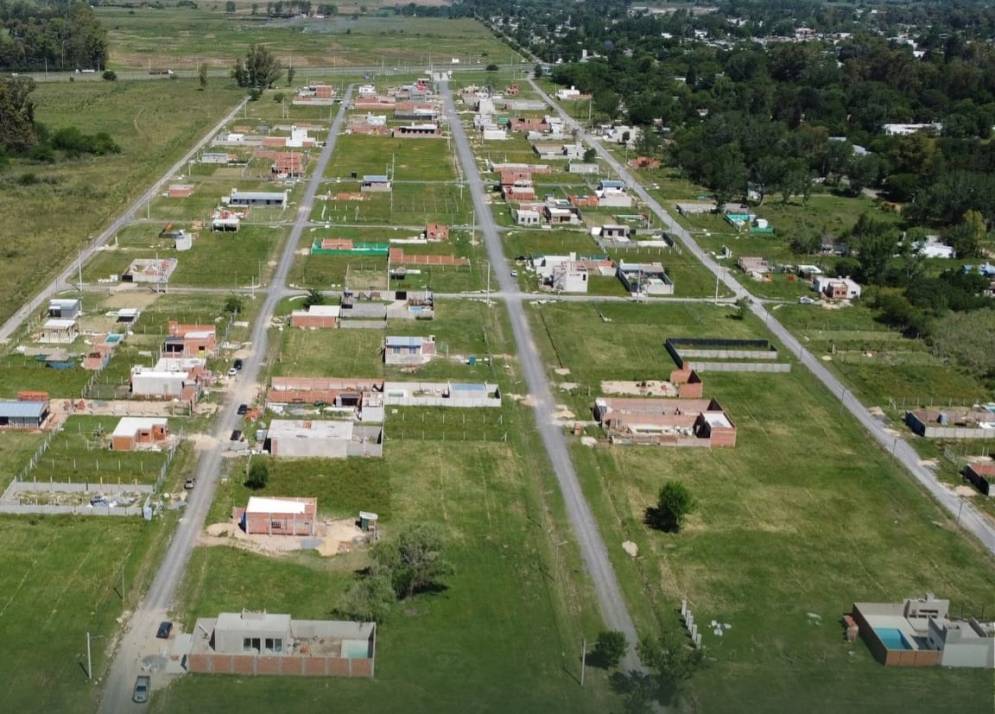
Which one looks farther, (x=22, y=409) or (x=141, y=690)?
(x=22, y=409)

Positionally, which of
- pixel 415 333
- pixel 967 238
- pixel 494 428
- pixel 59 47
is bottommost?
pixel 59 47

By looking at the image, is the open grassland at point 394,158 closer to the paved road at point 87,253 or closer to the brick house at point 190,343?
the paved road at point 87,253

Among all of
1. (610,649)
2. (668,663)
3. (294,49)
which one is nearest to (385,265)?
(610,649)

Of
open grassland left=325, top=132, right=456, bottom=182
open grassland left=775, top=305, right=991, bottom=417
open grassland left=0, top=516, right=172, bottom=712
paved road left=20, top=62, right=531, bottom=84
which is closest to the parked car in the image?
open grassland left=0, top=516, right=172, bottom=712

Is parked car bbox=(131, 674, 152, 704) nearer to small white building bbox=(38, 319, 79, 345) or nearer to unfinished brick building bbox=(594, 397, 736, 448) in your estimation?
unfinished brick building bbox=(594, 397, 736, 448)

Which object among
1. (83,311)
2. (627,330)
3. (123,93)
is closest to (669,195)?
(627,330)

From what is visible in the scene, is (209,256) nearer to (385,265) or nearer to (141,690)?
(385,265)
